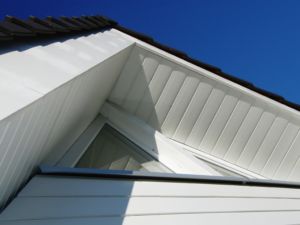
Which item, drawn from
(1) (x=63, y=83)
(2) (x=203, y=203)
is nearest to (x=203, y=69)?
(2) (x=203, y=203)

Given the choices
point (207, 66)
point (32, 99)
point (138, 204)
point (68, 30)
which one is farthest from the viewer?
point (207, 66)

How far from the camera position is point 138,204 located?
1949mm

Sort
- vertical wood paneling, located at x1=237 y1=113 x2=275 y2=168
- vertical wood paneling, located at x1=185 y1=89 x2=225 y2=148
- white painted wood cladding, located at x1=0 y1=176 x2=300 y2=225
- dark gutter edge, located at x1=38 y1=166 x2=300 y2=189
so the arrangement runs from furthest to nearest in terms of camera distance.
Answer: vertical wood paneling, located at x1=237 y1=113 x2=275 y2=168, vertical wood paneling, located at x1=185 y1=89 x2=225 y2=148, dark gutter edge, located at x1=38 y1=166 x2=300 y2=189, white painted wood cladding, located at x1=0 y1=176 x2=300 y2=225

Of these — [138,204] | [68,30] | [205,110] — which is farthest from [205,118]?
[138,204]

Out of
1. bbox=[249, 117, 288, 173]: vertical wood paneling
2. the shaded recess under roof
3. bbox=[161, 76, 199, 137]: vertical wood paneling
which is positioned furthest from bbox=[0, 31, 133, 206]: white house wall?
bbox=[249, 117, 288, 173]: vertical wood paneling

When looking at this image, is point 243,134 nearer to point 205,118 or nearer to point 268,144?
point 268,144

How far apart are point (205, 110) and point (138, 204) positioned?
2.14m

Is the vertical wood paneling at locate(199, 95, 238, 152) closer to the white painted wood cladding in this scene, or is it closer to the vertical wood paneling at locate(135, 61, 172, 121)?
the vertical wood paneling at locate(135, 61, 172, 121)

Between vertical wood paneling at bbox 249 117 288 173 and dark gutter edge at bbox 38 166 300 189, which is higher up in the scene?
vertical wood paneling at bbox 249 117 288 173

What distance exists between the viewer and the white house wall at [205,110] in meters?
3.83

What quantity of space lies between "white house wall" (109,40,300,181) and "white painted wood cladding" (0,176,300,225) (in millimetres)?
1516

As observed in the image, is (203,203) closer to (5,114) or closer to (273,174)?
(5,114)

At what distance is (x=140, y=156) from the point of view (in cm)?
358

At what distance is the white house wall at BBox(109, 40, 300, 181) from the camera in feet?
12.6
